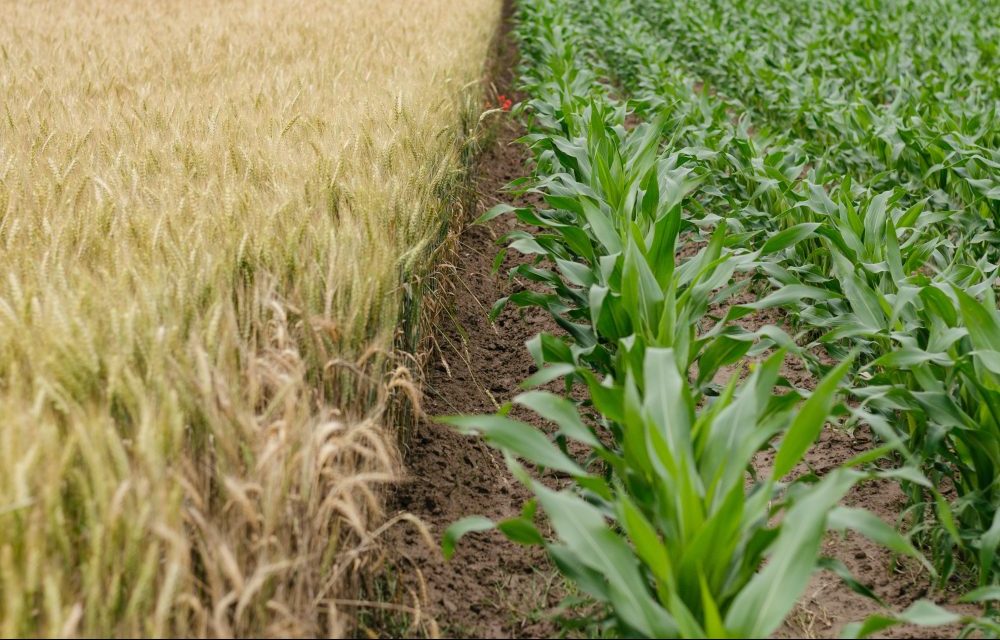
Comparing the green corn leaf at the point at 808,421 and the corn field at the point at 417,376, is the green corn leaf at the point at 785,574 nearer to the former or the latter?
the corn field at the point at 417,376

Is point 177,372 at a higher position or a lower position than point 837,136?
higher

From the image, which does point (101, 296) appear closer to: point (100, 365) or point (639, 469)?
point (100, 365)

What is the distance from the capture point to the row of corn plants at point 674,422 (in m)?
1.39

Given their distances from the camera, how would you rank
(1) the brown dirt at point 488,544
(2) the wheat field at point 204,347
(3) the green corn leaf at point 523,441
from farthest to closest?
(1) the brown dirt at point 488,544, (3) the green corn leaf at point 523,441, (2) the wheat field at point 204,347

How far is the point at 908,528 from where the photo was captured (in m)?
2.45

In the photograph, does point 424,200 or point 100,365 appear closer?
point 100,365

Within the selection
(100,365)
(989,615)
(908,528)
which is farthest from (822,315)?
(100,365)

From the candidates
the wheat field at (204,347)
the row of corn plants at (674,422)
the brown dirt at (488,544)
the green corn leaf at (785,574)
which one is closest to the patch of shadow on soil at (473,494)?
the brown dirt at (488,544)

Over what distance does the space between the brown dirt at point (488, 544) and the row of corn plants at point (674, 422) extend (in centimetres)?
12

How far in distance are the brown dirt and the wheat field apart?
0.26 meters

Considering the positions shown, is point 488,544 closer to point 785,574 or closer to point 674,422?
point 674,422

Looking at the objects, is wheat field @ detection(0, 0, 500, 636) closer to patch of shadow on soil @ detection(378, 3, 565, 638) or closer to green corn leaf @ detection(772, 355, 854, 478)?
patch of shadow on soil @ detection(378, 3, 565, 638)

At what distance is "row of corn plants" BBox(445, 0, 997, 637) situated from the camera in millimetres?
1392

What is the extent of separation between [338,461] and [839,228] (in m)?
2.11
